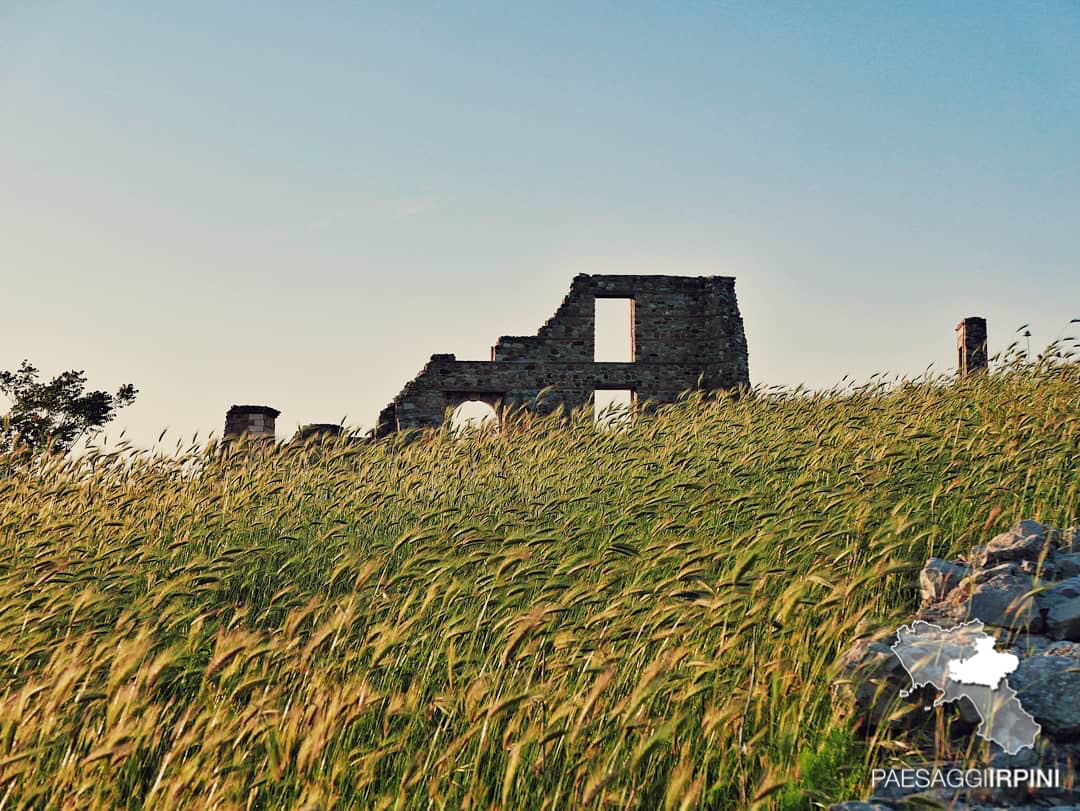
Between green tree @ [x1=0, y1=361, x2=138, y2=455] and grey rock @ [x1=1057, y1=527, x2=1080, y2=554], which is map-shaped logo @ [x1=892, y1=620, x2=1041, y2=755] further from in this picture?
green tree @ [x1=0, y1=361, x2=138, y2=455]

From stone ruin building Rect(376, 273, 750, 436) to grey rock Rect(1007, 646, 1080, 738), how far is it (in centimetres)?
1794

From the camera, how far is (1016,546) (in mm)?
4348

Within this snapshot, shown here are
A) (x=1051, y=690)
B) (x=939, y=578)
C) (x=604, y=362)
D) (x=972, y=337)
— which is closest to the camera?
(x=1051, y=690)

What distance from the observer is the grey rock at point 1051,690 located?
10.6ft

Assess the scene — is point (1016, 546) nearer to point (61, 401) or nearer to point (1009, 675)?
point (1009, 675)

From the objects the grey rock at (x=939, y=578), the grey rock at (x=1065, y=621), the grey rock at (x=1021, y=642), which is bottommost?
the grey rock at (x=1021, y=642)

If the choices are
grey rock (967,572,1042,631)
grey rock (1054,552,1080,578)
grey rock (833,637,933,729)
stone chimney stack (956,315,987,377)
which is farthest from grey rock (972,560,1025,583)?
stone chimney stack (956,315,987,377)

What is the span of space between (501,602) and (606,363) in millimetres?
17508

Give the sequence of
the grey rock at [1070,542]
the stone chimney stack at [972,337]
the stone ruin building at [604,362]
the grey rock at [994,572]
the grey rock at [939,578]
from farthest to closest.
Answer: the stone ruin building at [604,362], the stone chimney stack at [972,337], the grey rock at [1070,542], the grey rock at [939,578], the grey rock at [994,572]

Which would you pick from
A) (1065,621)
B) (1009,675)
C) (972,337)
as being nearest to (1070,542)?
(1065,621)

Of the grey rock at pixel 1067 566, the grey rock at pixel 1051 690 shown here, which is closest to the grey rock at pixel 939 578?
the grey rock at pixel 1067 566

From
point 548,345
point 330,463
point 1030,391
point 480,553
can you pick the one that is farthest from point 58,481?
point 548,345

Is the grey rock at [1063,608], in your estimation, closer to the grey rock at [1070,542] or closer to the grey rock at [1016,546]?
the grey rock at [1016,546]

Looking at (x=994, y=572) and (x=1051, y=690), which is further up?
(x=994, y=572)
